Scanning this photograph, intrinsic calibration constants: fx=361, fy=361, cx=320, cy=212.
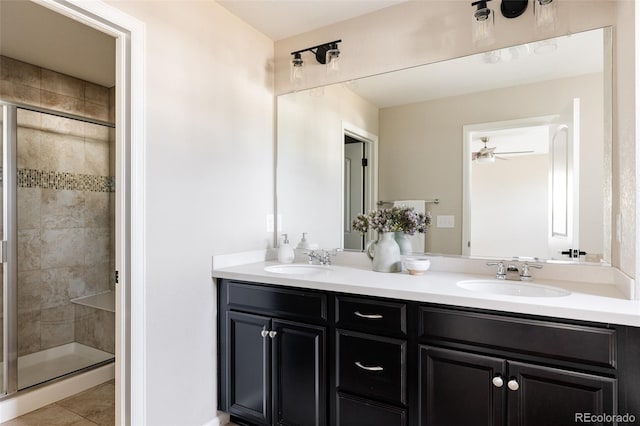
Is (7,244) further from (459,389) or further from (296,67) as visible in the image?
(459,389)

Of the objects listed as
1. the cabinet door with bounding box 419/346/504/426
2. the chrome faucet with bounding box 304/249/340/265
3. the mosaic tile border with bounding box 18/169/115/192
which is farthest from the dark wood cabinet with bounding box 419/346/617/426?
the mosaic tile border with bounding box 18/169/115/192

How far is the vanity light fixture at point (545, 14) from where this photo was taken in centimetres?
173

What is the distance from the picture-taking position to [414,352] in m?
1.52

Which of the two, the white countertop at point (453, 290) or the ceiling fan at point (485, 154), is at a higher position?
the ceiling fan at point (485, 154)

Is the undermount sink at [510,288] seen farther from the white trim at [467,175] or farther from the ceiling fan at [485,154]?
the ceiling fan at [485,154]

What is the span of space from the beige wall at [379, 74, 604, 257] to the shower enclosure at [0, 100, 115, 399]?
238 centimetres

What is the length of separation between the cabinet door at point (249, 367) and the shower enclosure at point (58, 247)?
4.27 ft

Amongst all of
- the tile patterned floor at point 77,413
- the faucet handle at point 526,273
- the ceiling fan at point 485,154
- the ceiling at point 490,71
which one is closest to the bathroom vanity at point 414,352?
the faucet handle at point 526,273

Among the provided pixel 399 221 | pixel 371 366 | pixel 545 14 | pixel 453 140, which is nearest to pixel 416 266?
pixel 399 221

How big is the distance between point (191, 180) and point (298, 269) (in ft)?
2.80

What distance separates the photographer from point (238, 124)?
2289 millimetres

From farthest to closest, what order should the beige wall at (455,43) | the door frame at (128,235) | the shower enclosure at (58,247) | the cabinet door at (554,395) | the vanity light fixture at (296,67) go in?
the shower enclosure at (58,247) < the vanity light fixture at (296,67) < the door frame at (128,235) < the beige wall at (455,43) < the cabinet door at (554,395)

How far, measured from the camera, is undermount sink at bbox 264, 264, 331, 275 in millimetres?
2203

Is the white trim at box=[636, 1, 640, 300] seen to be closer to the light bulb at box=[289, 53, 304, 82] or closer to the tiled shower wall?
the light bulb at box=[289, 53, 304, 82]
